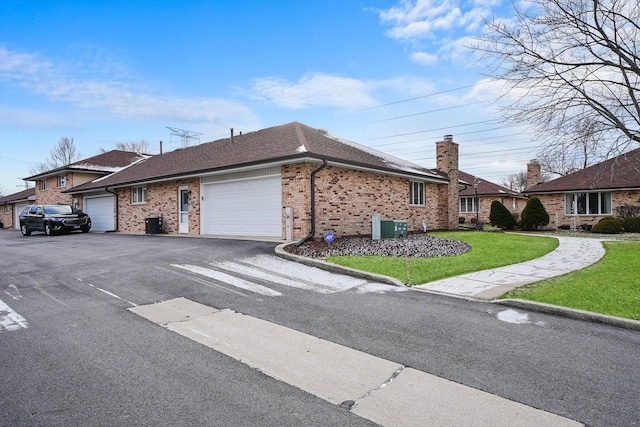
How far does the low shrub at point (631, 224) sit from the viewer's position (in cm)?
2016

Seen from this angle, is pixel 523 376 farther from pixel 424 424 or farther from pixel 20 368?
pixel 20 368

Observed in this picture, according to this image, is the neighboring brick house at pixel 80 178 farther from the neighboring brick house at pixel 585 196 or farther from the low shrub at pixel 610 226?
the neighboring brick house at pixel 585 196

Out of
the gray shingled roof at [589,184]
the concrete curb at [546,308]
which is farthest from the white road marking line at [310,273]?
the gray shingled roof at [589,184]

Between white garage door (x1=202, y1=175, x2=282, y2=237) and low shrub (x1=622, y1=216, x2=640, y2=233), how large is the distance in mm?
19033

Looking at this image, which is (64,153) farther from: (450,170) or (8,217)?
(450,170)

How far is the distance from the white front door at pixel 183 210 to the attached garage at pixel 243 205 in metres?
1.46

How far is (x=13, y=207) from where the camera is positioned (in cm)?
4103

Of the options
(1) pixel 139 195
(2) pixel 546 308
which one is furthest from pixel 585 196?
(1) pixel 139 195

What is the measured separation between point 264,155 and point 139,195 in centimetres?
1017

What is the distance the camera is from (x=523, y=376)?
3590mm

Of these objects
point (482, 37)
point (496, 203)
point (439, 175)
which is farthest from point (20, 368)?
point (496, 203)

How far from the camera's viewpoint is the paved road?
2992 millimetres

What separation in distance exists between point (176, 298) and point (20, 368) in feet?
9.10

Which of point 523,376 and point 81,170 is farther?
point 81,170
